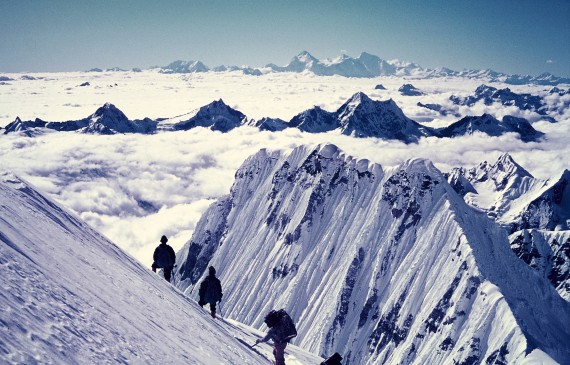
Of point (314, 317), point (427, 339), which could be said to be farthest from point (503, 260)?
point (314, 317)

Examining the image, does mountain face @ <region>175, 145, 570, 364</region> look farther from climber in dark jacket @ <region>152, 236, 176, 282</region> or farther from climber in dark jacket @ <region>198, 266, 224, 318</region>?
climber in dark jacket @ <region>152, 236, 176, 282</region>

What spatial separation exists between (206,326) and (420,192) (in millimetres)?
184234

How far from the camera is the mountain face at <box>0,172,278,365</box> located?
38.5 ft

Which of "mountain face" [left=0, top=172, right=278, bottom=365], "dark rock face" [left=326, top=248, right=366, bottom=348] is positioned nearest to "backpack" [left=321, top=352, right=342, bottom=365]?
"mountain face" [left=0, top=172, right=278, bottom=365]

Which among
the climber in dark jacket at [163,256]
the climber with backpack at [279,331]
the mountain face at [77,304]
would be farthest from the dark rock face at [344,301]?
the climber with backpack at [279,331]

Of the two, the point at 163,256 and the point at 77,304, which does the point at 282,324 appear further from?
the point at 163,256

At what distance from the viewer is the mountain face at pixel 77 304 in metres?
11.7

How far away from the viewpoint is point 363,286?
7638 inches

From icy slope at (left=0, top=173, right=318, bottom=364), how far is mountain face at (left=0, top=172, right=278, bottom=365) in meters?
0.04

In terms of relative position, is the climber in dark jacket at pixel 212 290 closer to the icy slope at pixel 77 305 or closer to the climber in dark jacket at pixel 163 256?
the icy slope at pixel 77 305

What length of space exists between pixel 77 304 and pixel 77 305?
0.09m

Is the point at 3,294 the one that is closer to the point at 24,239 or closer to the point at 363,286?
the point at 24,239

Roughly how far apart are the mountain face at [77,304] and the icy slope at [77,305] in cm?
4

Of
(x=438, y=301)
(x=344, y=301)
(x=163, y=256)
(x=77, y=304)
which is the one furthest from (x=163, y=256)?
(x=344, y=301)
